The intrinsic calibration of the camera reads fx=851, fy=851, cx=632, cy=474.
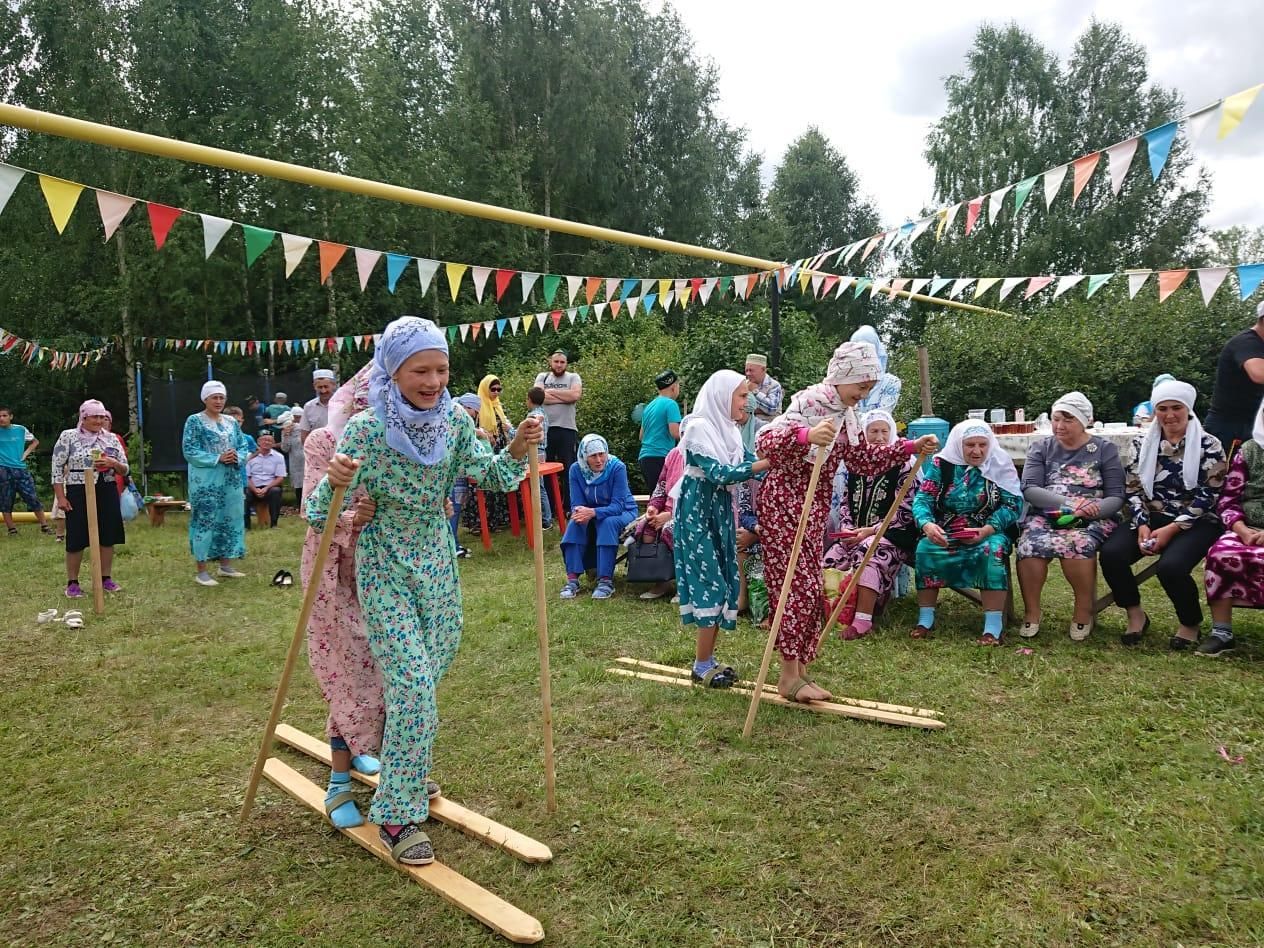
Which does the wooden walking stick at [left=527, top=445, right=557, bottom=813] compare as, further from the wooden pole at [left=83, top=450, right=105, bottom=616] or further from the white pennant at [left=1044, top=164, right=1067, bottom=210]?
the wooden pole at [left=83, top=450, right=105, bottom=616]

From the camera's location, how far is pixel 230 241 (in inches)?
768

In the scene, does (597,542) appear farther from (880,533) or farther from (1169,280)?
(1169,280)

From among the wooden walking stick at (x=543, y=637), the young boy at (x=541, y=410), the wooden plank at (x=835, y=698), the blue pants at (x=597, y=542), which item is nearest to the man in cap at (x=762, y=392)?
the blue pants at (x=597, y=542)

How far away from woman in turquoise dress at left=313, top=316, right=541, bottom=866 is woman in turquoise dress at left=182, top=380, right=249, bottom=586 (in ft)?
19.4

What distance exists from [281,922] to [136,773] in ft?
5.62

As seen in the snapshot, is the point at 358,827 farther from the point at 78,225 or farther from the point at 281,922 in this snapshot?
the point at 78,225

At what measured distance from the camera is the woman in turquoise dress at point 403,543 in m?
3.02

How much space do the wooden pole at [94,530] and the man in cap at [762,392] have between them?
5746 mm

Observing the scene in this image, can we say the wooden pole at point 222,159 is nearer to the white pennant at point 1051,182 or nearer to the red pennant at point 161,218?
the red pennant at point 161,218

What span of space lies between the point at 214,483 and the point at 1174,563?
8201mm

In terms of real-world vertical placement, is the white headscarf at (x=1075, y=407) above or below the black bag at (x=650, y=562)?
above

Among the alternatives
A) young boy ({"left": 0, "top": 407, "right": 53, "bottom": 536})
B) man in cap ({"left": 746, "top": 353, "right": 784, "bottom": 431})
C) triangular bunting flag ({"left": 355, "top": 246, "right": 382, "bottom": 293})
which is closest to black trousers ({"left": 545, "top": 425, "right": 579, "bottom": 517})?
man in cap ({"left": 746, "top": 353, "right": 784, "bottom": 431})

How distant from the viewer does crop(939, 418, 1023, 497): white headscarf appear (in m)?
5.88

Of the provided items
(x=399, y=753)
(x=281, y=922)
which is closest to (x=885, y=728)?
(x=399, y=753)
